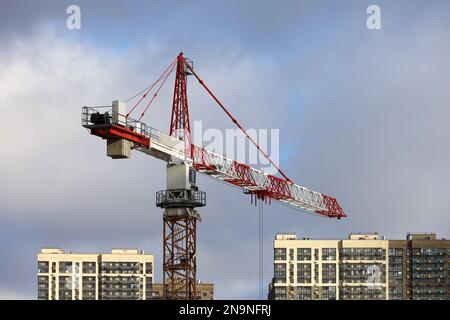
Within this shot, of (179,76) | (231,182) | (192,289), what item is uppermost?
(179,76)

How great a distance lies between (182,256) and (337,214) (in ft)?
131

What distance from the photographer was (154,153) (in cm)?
12012

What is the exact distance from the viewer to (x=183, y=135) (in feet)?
423

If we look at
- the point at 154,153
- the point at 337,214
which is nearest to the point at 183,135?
the point at 154,153
